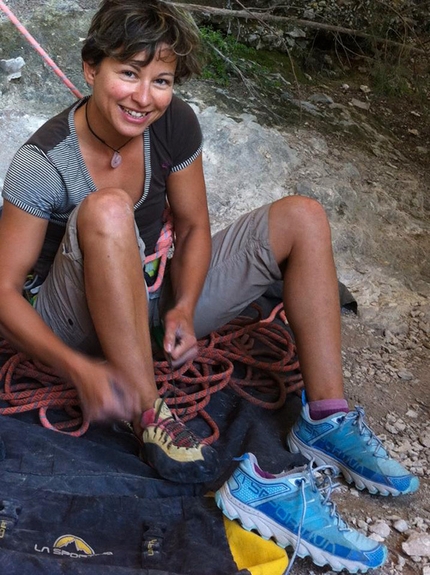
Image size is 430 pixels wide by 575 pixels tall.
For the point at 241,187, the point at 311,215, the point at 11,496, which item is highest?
the point at 311,215

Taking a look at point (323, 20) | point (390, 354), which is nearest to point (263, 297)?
point (390, 354)

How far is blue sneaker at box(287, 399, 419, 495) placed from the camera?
1873 mm

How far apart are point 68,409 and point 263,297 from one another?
3.11ft

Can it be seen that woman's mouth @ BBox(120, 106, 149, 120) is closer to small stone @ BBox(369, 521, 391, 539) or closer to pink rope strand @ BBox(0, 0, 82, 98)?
pink rope strand @ BBox(0, 0, 82, 98)

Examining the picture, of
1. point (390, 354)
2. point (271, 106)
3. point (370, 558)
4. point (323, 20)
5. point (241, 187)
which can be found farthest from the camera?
point (323, 20)

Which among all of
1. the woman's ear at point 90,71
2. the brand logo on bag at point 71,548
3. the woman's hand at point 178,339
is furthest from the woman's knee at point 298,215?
the brand logo on bag at point 71,548

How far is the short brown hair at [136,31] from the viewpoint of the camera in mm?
1804

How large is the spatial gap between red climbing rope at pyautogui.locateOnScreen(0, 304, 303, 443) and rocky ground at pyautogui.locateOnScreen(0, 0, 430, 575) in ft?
0.89

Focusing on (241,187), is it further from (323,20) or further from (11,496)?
(11,496)

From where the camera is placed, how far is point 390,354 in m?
2.70

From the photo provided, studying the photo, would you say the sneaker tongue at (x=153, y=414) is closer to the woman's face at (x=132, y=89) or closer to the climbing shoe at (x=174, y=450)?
the climbing shoe at (x=174, y=450)

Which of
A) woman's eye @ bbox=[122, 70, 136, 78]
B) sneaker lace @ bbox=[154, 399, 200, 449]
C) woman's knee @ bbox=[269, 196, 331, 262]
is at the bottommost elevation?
sneaker lace @ bbox=[154, 399, 200, 449]

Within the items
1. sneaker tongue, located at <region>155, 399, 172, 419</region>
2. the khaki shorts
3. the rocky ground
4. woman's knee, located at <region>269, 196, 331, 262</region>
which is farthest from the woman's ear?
the rocky ground

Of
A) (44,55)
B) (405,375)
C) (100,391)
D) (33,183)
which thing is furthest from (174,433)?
(44,55)
